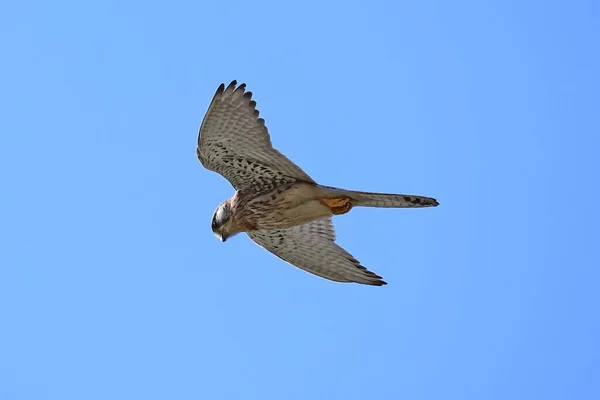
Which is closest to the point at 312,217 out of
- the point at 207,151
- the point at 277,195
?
the point at 277,195

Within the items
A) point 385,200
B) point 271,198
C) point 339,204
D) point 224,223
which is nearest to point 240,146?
point 271,198

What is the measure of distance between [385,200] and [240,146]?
5.12 ft

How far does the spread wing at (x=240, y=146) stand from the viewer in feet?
34.5

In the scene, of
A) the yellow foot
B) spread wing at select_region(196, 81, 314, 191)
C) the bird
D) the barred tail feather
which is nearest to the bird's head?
the bird

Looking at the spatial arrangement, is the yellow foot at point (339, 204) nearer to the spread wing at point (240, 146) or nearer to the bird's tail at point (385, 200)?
the bird's tail at point (385, 200)

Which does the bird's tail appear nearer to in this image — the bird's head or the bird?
the bird

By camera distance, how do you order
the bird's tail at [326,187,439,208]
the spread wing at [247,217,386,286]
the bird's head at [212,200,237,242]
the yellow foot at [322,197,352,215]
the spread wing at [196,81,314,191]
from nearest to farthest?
the bird's tail at [326,187,439,208] < the spread wing at [196,81,314,191] < the yellow foot at [322,197,352,215] < the bird's head at [212,200,237,242] < the spread wing at [247,217,386,286]

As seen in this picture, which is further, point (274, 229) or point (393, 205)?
point (274, 229)

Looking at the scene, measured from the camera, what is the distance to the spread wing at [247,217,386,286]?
457 inches

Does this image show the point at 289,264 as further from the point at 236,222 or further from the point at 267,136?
the point at 267,136

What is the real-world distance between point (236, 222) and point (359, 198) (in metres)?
1.38

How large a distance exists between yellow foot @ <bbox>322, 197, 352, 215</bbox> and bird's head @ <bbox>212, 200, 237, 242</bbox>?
108 cm

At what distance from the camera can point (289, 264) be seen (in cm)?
1195

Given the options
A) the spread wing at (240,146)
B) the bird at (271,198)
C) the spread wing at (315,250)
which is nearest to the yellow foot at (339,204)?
the bird at (271,198)
